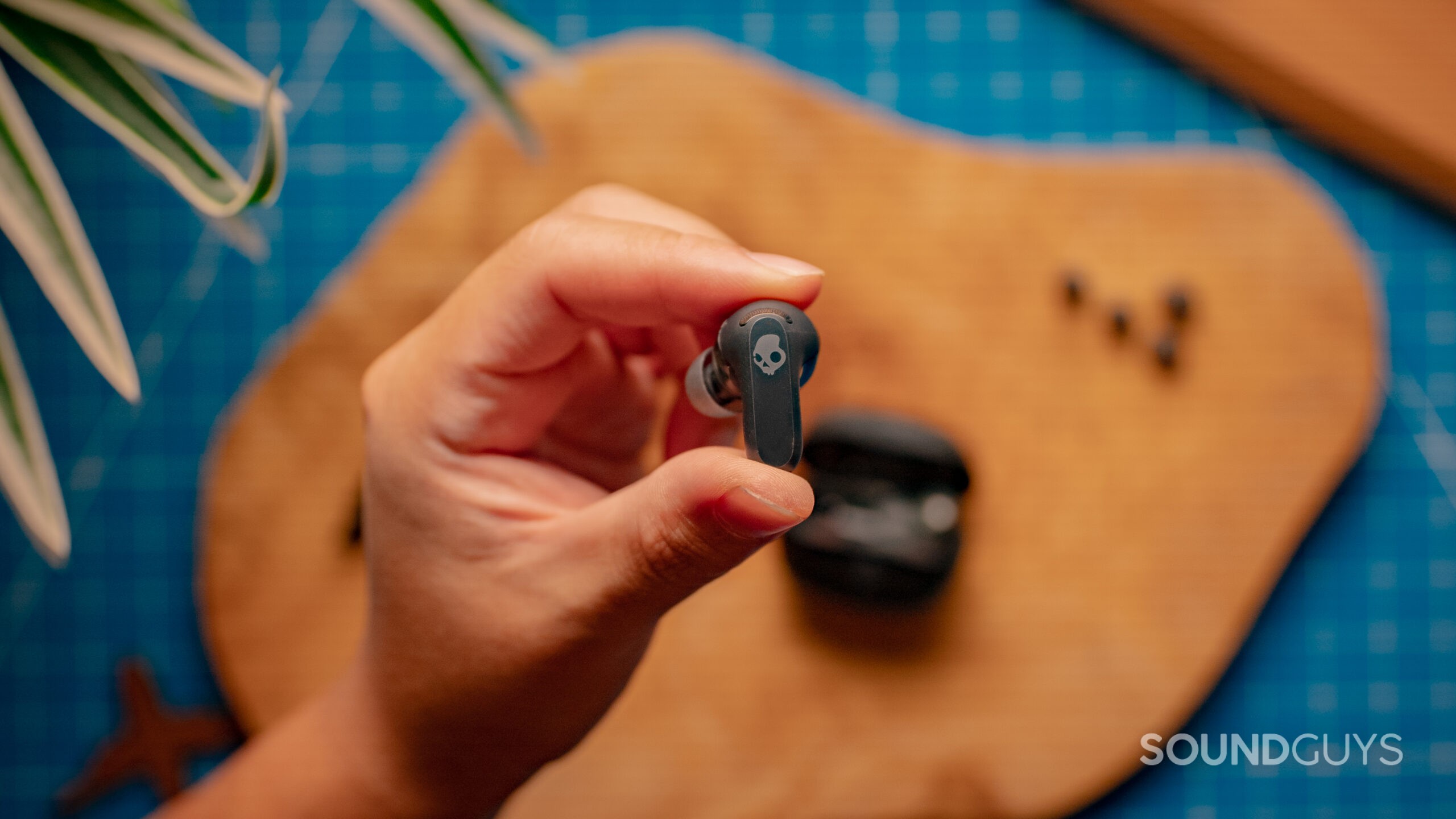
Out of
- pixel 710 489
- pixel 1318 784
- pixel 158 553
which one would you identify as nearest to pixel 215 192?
pixel 710 489

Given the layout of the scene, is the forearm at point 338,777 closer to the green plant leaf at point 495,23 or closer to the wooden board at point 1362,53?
the green plant leaf at point 495,23

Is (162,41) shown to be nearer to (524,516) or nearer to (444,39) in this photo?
(444,39)

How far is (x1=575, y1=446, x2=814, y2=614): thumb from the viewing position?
37cm

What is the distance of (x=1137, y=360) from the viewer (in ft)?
2.62

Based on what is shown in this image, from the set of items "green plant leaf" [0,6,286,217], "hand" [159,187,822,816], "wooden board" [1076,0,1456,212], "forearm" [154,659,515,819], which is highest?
"green plant leaf" [0,6,286,217]

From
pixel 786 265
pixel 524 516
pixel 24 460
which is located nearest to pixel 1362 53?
pixel 786 265

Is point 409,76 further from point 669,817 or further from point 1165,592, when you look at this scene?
point 1165,592

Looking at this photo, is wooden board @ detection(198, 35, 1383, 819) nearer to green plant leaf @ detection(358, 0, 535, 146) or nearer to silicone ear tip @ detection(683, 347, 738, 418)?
green plant leaf @ detection(358, 0, 535, 146)

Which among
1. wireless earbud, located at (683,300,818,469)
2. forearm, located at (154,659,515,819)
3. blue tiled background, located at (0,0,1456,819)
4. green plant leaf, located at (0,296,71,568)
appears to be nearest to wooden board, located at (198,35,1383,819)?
blue tiled background, located at (0,0,1456,819)

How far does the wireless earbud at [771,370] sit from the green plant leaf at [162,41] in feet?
1.21

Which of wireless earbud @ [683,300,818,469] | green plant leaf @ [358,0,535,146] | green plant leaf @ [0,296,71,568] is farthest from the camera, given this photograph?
green plant leaf @ [358,0,535,146]

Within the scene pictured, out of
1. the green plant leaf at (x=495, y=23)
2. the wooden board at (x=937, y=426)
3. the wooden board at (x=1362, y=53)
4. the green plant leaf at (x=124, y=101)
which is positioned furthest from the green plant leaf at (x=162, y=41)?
the wooden board at (x=1362, y=53)

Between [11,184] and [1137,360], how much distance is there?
0.81 metres

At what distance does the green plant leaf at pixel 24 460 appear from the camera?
1.56 ft
